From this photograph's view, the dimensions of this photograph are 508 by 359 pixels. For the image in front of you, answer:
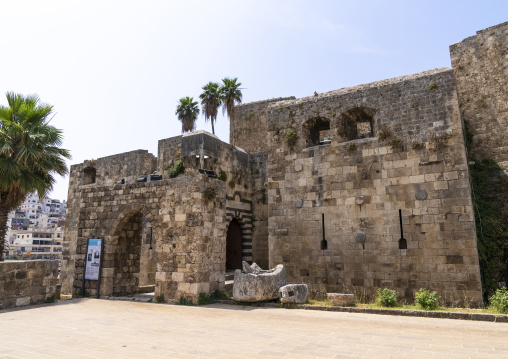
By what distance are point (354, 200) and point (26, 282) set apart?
9988 mm

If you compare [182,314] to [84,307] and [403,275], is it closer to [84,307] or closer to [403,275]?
[84,307]

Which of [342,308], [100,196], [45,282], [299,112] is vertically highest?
[299,112]

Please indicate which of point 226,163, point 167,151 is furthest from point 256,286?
point 167,151

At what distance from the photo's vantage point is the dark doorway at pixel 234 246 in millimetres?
17812

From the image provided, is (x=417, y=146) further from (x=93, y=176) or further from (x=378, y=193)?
(x=93, y=176)

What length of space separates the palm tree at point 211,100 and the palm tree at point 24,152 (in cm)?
1669

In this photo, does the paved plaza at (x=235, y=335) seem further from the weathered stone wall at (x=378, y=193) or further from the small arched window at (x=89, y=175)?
the small arched window at (x=89, y=175)

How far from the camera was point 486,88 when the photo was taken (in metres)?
14.5

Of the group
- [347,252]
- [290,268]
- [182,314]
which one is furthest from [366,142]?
[182,314]

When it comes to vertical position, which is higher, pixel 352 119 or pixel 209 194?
pixel 352 119

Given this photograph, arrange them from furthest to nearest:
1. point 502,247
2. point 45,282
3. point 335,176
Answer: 1. point 335,176
2. point 502,247
3. point 45,282

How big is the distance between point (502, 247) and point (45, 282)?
1415 centimetres

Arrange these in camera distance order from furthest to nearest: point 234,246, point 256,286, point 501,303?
point 234,246, point 256,286, point 501,303

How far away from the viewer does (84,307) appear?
9141 millimetres
